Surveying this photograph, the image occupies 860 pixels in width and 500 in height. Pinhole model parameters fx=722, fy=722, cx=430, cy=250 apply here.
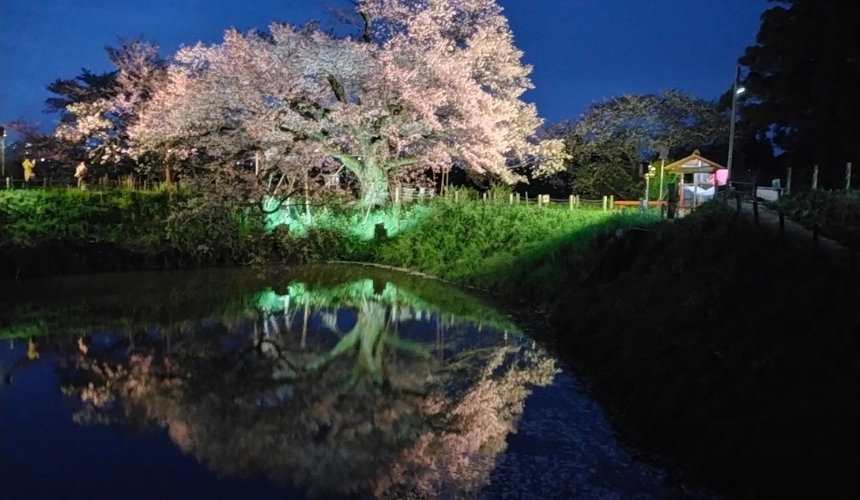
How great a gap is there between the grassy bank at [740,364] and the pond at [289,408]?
1.50 ft

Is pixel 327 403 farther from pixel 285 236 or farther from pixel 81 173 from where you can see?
pixel 81 173

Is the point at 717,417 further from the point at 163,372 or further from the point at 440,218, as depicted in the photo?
the point at 440,218

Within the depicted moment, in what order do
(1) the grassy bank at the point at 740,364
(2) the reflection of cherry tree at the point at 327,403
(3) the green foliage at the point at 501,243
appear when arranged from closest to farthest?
(1) the grassy bank at the point at 740,364 → (2) the reflection of cherry tree at the point at 327,403 → (3) the green foliage at the point at 501,243

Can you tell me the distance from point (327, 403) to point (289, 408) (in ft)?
1.51

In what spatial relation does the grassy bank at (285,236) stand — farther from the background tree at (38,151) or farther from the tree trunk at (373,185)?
the background tree at (38,151)

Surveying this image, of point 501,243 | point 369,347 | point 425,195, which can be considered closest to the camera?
point 369,347

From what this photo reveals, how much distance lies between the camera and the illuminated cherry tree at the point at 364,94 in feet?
66.7

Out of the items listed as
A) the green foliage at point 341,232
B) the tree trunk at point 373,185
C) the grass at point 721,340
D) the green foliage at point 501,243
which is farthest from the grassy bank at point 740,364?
the tree trunk at point 373,185

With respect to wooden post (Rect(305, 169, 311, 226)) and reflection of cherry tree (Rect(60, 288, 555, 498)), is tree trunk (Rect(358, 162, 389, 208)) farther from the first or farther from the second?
reflection of cherry tree (Rect(60, 288, 555, 498))

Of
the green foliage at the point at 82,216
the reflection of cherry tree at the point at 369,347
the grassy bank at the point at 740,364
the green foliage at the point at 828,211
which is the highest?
the green foliage at the point at 828,211

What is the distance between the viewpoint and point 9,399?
8414mm

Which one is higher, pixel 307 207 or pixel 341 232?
pixel 307 207

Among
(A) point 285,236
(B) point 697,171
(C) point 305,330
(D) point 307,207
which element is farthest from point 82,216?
(B) point 697,171

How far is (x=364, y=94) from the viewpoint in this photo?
21.2 metres
